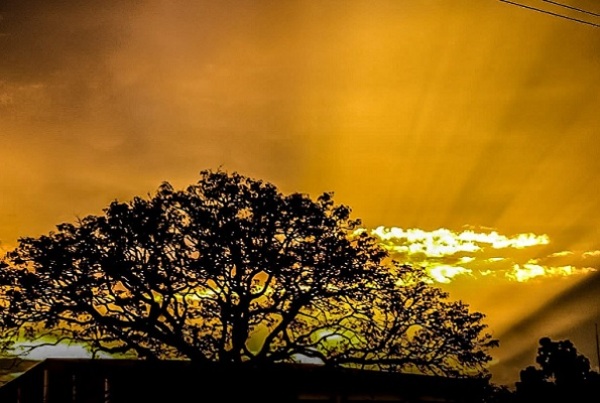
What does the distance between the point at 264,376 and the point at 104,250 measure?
6335mm

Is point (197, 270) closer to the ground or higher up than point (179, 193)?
closer to the ground

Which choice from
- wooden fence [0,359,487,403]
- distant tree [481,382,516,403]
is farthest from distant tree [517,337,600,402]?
wooden fence [0,359,487,403]

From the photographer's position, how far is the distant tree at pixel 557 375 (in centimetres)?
4072

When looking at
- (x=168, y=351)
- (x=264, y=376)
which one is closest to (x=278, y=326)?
(x=264, y=376)

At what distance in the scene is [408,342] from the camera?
2714cm

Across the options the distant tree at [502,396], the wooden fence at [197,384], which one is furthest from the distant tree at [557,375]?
the wooden fence at [197,384]

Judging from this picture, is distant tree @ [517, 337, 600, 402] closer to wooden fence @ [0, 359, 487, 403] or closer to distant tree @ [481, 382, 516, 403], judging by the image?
distant tree @ [481, 382, 516, 403]

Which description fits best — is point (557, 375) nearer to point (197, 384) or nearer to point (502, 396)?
point (502, 396)

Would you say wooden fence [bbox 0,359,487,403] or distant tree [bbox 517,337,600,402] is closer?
wooden fence [bbox 0,359,487,403]

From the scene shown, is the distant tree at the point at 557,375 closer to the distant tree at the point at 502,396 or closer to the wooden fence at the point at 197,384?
the distant tree at the point at 502,396

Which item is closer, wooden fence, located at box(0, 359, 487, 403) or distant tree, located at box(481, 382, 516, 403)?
wooden fence, located at box(0, 359, 487, 403)

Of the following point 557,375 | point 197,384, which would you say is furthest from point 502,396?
point 197,384

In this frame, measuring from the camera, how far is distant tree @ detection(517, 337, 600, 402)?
40719 millimetres

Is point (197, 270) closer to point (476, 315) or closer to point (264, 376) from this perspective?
point (264, 376)
